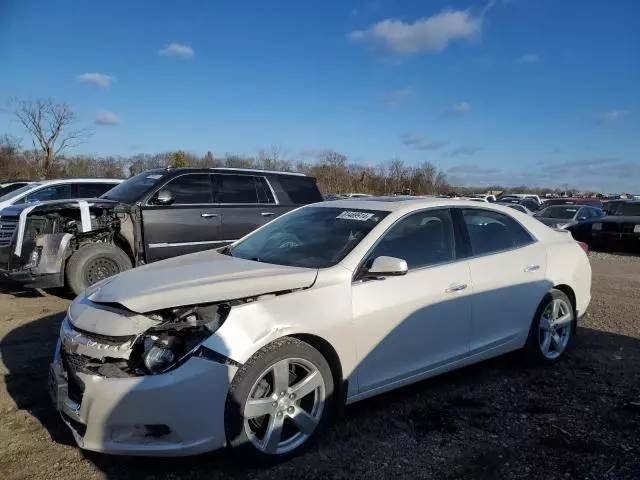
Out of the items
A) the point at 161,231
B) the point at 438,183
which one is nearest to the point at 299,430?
the point at 161,231

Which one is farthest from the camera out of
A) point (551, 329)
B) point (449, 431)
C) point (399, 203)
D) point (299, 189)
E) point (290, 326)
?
point (299, 189)

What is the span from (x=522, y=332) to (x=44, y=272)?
5.84m

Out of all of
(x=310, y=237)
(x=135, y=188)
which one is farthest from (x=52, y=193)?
(x=310, y=237)

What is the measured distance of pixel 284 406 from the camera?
123 inches

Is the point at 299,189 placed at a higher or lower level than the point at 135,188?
lower

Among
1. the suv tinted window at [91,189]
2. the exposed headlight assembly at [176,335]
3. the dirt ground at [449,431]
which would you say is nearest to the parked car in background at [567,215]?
the dirt ground at [449,431]

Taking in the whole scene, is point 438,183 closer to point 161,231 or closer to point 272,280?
point 161,231

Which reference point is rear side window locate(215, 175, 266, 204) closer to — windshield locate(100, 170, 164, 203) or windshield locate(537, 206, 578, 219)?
windshield locate(100, 170, 164, 203)

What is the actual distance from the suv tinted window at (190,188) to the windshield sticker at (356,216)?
412cm

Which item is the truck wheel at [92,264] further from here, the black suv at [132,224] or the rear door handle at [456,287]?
the rear door handle at [456,287]

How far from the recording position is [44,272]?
6902 millimetres

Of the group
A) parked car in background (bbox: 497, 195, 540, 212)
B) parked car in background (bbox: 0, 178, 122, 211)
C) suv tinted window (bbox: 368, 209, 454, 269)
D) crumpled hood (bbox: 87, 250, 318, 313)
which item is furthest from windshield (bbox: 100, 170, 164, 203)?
parked car in background (bbox: 497, 195, 540, 212)

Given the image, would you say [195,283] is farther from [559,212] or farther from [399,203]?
[559,212]

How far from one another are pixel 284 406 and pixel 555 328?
302 cm
